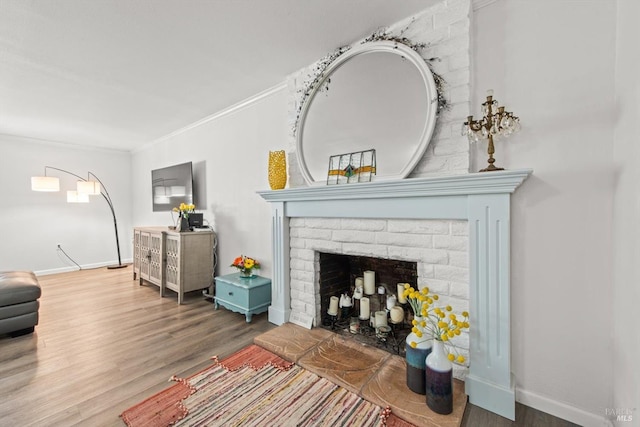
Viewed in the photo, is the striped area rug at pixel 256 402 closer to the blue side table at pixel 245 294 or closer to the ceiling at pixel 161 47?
the blue side table at pixel 245 294

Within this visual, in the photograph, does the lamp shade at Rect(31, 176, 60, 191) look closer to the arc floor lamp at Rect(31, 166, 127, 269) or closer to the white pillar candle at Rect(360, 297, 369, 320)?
the arc floor lamp at Rect(31, 166, 127, 269)

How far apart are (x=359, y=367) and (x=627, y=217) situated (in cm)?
148

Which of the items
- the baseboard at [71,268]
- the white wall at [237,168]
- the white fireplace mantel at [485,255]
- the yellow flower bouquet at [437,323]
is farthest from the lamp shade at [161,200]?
the yellow flower bouquet at [437,323]

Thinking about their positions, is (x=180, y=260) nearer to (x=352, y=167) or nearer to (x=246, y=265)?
(x=246, y=265)

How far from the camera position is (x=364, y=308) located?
7.03 ft

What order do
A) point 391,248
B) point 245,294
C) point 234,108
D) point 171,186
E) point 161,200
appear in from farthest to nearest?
point 161,200, point 171,186, point 234,108, point 245,294, point 391,248

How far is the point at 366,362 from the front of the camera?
5.76ft

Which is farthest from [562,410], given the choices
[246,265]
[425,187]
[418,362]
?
[246,265]

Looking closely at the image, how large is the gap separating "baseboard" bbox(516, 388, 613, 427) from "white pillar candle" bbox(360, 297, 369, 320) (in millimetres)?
984

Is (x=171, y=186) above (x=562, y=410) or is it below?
above

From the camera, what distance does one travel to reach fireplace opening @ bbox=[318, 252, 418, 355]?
2.01 metres

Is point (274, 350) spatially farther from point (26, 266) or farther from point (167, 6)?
point (26, 266)

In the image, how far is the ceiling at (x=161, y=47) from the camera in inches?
65.4

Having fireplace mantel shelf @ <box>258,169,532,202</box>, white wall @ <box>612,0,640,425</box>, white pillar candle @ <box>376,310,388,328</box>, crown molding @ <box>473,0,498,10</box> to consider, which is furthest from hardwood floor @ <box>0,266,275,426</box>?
crown molding @ <box>473,0,498,10</box>
